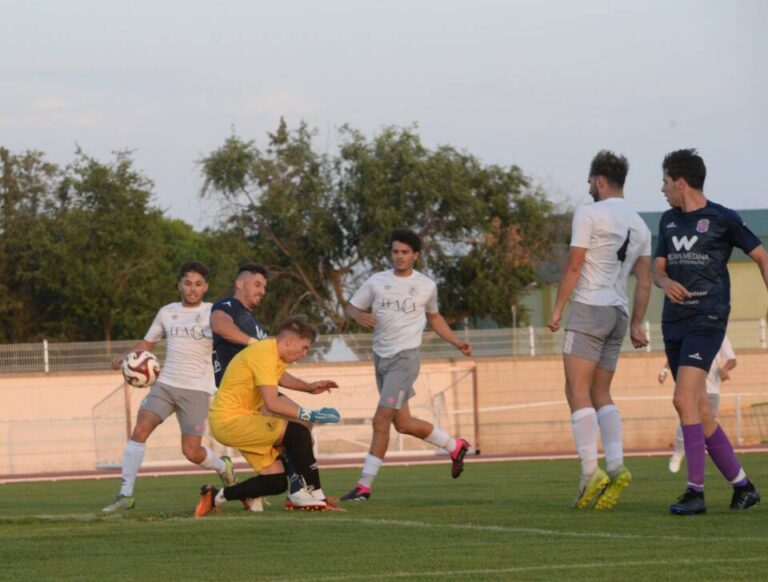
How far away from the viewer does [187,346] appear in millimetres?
12711

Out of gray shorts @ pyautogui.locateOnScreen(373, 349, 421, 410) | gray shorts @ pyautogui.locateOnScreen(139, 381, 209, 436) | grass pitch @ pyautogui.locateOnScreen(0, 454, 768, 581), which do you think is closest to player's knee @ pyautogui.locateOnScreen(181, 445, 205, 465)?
gray shorts @ pyautogui.locateOnScreen(139, 381, 209, 436)

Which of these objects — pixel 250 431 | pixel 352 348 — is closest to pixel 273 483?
pixel 250 431

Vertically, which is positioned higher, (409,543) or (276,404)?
(276,404)

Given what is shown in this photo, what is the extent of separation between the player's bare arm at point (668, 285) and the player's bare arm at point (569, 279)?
0.53 meters

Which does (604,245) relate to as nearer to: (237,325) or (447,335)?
(447,335)

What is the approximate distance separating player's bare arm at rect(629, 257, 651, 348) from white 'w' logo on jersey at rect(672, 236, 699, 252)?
0.61 metres

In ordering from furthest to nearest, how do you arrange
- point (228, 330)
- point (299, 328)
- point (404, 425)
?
point (404, 425), point (228, 330), point (299, 328)

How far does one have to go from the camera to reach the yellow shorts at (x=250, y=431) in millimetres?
9867

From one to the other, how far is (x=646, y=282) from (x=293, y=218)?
43.0m

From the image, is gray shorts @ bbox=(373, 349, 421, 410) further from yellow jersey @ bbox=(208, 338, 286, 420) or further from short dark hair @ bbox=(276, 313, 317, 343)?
short dark hair @ bbox=(276, 313, 317, 343)

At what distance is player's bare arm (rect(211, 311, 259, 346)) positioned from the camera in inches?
433

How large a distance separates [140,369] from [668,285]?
18.2ft

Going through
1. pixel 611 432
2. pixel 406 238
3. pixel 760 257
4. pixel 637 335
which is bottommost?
pixel 611 432

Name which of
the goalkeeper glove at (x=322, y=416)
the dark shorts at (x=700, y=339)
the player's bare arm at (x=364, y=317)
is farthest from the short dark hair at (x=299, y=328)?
the dark shorts at (x=700, y=339)
